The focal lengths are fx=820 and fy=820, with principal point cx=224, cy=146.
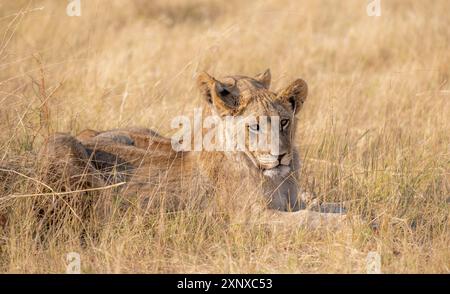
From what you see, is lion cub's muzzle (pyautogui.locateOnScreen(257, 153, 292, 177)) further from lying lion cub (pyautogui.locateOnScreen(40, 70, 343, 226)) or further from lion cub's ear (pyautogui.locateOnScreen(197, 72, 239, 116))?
lion cub's ear (pyautogui.locateOnScreen(197, 72, 239, 116))

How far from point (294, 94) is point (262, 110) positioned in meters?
0.35

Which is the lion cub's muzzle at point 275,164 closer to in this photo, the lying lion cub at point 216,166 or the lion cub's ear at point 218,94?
the lying lion cub at point 216,166

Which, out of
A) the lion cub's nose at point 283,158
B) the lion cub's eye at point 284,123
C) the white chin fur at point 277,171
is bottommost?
the white chin fur at point 277,171

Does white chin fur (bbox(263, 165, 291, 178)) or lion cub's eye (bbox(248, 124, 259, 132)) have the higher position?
lion cub's eye (bbox(248, 124, 259, 132))

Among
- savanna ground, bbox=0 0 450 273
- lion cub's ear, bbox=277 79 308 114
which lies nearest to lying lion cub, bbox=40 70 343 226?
lion cub's ear, bbox=277 79 308 114

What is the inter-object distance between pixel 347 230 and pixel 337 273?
51 cm

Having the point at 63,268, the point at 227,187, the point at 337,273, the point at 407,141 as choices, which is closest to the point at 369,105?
the point at 407,141

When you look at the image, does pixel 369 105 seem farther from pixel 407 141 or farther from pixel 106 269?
pixel 106 269

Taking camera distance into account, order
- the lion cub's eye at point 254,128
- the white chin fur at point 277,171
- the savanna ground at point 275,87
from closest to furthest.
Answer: the savanna ground at point 275,87 < the lion cub's eye at point 254,128 < the white chin fur at point 277,171

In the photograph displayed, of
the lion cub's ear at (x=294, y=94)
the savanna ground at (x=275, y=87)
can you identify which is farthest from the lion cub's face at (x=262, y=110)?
the savanna ground at (x=275, y=87)

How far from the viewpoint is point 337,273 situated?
5.00m

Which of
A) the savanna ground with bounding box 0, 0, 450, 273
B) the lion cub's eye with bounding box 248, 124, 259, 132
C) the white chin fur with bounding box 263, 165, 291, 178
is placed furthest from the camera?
the white chin fur with bounding box 263, 165, 291, 178

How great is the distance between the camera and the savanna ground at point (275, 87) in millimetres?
5305

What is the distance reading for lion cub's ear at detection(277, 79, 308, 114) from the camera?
5852 millimetres
